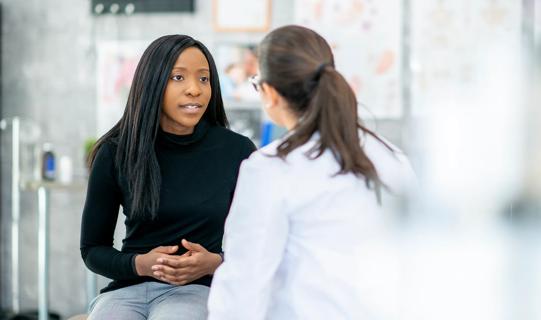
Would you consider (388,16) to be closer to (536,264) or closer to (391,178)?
(536,264)

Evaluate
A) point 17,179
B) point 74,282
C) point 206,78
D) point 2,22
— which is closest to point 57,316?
point 74,282

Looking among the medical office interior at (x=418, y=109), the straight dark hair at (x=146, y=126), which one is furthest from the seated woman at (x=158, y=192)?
the medical office interior at (x=418, y=109)

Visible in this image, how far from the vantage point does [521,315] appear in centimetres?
326

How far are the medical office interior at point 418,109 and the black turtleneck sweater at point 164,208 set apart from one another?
159 centimetres

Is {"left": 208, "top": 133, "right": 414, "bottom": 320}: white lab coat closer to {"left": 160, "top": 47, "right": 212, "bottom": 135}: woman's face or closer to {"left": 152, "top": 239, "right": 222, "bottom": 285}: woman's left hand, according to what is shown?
{"left": 152, "top": 239, "right": 222, "bottom": 285}: woman's left hand

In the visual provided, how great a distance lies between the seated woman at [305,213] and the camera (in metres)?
1.22

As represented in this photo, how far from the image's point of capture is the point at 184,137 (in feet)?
5.93

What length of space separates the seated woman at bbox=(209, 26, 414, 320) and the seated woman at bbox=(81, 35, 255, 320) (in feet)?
1.37

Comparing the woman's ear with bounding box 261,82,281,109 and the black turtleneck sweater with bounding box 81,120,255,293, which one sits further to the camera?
the black turtleneck sweater with bounding box 81,120,255,293

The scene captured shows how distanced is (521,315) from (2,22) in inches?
115

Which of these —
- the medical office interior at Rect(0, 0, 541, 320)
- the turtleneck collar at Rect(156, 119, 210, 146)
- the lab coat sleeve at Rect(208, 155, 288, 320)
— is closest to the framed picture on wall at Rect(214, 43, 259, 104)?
the medical office interior at Rect(0, 0, 541, 320)

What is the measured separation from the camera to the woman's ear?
131 cm

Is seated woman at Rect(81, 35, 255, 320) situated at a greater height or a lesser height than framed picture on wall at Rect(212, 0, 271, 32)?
lesser

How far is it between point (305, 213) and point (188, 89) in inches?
22.6
